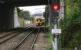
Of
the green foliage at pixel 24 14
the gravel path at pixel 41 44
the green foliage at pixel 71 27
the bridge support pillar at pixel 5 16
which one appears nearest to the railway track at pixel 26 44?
the gravel path at pixel 41 44

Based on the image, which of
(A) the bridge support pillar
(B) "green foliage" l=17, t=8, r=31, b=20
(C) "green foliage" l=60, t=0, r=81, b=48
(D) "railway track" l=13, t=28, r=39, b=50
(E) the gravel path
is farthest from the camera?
(B) "green foliage" l=17, t=8, r=31, b=20

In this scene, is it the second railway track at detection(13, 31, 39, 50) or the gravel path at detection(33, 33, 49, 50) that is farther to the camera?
the second railway track at detection(13, 31, 39, 50)

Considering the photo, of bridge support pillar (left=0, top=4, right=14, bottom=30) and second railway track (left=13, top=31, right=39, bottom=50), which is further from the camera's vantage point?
bridge support pillar (left=0, top=4, right=14, bottom=30)

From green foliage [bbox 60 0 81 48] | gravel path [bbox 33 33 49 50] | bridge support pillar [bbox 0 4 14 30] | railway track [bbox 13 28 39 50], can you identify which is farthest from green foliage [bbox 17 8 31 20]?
green foliage [bbox 60 0 81 48]

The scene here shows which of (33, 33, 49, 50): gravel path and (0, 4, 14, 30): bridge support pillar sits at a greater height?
(0, 4, 14, 30): bridge support pillar

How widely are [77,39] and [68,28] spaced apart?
148 centimetres

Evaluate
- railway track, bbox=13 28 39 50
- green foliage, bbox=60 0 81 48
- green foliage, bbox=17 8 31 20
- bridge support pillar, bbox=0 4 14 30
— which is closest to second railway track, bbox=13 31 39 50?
railway track, bbox=13 28 39 50

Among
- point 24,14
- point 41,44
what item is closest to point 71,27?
point 41,44

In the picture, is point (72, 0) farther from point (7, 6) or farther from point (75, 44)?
point (7, 6)

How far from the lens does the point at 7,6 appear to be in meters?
58.2

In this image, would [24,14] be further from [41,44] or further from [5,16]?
[41,44]

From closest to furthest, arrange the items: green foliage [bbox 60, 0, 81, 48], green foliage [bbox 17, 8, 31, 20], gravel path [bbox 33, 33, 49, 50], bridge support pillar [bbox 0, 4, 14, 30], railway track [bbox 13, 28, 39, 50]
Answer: green foliage [bbox 60, 0, 81, 48], gravel path [bbox 33, 33, 49, 50], railway track [bbox 13, 28, 39, 50], bridge support pillar [bbox 0, 4, 14, 30], green foliage [bbox 17, 8, 31, 20]

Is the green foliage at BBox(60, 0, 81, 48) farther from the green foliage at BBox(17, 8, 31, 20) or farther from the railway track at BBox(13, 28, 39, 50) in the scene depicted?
the green foliage at BBox(17, 8, 31, 20)

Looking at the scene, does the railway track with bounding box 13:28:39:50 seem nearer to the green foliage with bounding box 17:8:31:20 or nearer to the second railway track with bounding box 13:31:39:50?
the second railway track with bounding box 13:31:39:50
